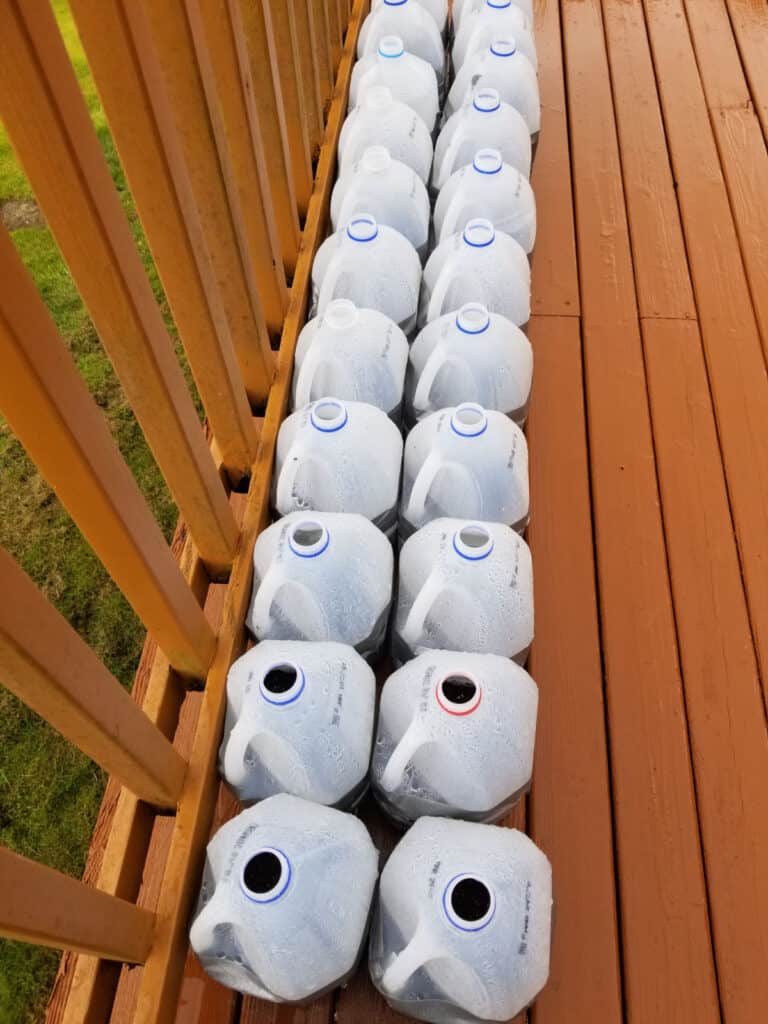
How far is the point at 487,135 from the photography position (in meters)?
1.49

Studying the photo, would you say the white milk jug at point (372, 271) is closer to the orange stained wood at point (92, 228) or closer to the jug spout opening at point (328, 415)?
the jug spout opening at point (328, 415)

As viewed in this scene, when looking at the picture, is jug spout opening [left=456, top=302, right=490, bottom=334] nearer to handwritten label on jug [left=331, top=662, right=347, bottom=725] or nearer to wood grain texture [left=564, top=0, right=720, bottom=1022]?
wood grain texture [left=564, top=0, right=720, bottom=1022]

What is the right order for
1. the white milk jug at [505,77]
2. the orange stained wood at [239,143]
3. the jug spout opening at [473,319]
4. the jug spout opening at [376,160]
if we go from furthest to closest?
the white milk jug at [505,77], the jug spout opening at [376,160], the jug spout opening at [473,319], the orange stained wood at [239,143]

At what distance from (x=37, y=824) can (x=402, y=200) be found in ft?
3.82

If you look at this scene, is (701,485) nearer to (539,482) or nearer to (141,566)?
(539,482)

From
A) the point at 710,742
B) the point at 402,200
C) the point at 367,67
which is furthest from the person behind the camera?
the point at 367,67

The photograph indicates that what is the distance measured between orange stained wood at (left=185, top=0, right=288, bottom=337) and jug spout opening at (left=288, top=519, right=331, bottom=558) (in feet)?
1.19

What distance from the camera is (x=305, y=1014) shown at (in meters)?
0.93

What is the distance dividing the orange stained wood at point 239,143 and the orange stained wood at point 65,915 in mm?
746

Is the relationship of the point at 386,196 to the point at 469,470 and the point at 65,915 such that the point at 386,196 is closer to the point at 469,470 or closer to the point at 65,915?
the point at 469,470

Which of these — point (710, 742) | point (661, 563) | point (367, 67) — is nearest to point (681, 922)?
point (710, 742)

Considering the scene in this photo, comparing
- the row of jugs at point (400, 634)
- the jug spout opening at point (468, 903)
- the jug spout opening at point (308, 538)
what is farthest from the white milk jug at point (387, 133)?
the jug spout opening at point (468, 903)

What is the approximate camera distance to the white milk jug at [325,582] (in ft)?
3.23

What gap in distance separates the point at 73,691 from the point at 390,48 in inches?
56.5
